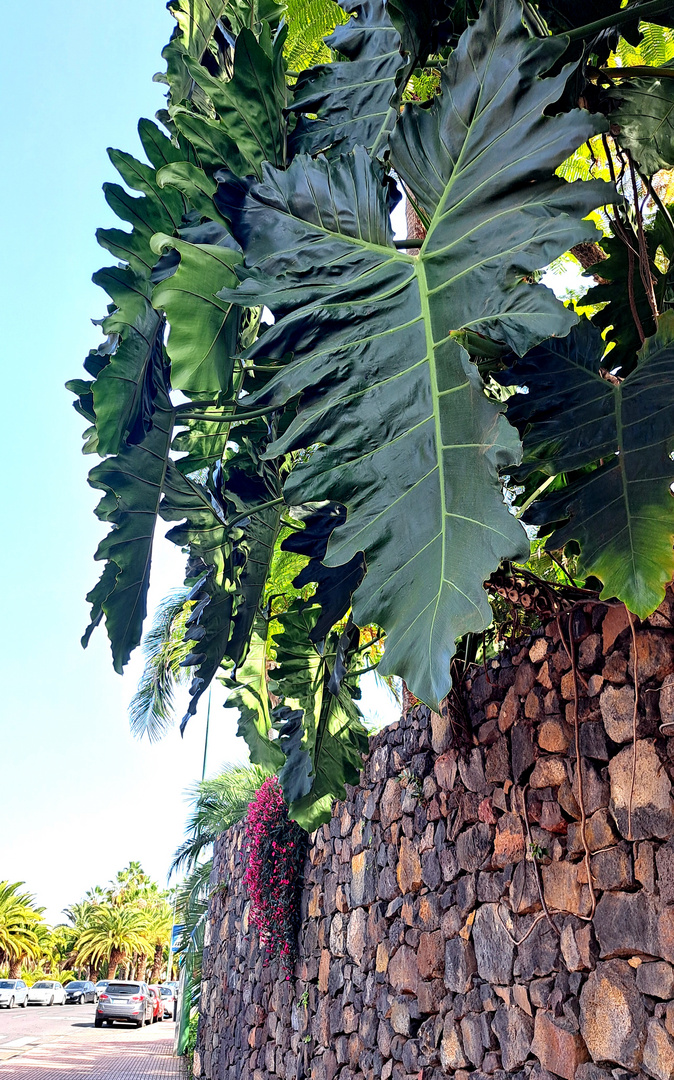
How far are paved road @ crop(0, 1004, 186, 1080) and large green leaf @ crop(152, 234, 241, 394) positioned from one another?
32.2 ft

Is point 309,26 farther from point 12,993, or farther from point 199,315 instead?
point 12,993

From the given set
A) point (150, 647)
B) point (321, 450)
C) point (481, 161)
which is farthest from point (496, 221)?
point (150, 647)

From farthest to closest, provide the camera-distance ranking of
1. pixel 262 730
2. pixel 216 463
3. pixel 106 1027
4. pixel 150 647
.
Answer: pixel 106 1027, pixel 150 647, pixel 262 730, pixel 216 463

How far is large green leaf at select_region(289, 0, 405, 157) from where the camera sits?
2.05 meters

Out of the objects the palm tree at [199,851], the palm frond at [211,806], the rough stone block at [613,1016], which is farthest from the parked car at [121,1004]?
the rough stone block at [613,1016]

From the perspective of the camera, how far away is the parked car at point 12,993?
2623 cm

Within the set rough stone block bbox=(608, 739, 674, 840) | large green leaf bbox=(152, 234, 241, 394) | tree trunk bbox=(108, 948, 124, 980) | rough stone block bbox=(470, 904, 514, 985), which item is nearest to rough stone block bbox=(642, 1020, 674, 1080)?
rough stone block bbox=(608, 739, 674, 840)

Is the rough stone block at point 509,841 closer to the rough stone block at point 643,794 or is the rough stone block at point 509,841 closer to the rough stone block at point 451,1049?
the rough stone block at point 643,794

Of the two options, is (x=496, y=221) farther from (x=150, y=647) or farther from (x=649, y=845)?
(x=150, y=647)

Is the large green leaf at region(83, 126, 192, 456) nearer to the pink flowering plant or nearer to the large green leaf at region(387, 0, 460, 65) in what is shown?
the large green leaf at region(387, 0, 460, 65)

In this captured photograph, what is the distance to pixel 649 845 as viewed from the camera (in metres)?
2.46

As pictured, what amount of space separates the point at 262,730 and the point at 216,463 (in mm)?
1252

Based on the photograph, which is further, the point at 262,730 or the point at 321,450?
Answer: the point at 262,730

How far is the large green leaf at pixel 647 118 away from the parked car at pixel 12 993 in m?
29.9
